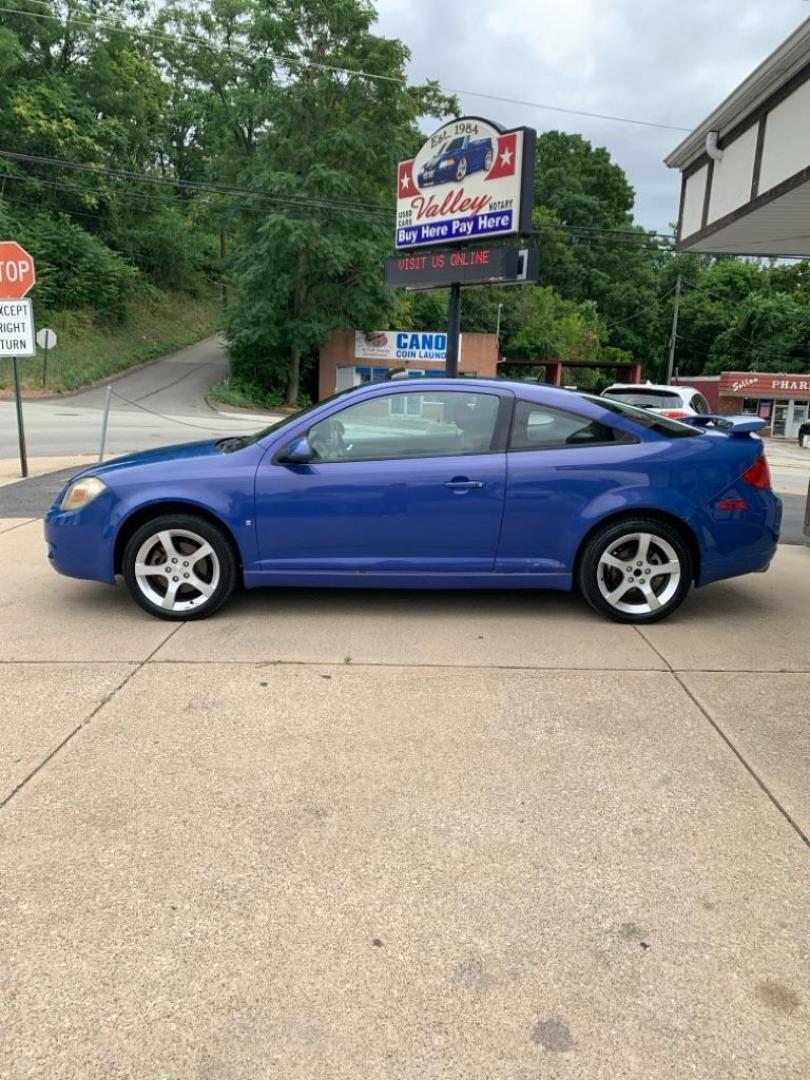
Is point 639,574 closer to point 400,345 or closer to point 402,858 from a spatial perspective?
point 402,858

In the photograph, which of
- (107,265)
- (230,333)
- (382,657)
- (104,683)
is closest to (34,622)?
(104,683)

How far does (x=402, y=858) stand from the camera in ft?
9.00

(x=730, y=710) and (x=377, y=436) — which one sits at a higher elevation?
(x=377, y=436)

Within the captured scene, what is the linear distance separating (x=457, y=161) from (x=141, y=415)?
17.8 meters

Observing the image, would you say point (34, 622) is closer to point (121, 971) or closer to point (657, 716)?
point (121, 971)

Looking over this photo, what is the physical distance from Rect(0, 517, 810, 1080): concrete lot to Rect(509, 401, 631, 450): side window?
50.8 inches

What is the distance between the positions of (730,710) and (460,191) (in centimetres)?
1179

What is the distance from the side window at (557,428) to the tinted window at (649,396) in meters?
10.2

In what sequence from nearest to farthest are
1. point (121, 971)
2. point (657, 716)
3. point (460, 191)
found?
1. point (121, 971)
2. point (657, 716)
3. point (460, 191)

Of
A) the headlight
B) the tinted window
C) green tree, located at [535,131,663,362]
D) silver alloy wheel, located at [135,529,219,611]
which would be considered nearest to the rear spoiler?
silver alloy wheel, located at [135,529,219,611]

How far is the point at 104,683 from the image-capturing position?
4.16 metres

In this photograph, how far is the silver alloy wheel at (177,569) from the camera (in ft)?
16.7

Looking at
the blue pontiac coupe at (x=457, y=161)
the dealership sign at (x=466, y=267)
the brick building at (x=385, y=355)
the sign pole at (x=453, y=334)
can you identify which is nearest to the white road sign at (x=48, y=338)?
the brick building at (x=385, y=355)

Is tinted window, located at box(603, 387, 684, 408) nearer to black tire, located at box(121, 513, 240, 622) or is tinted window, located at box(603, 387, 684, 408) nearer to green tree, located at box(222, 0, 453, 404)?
black tire, located at box(121, 513, 240, 622)
